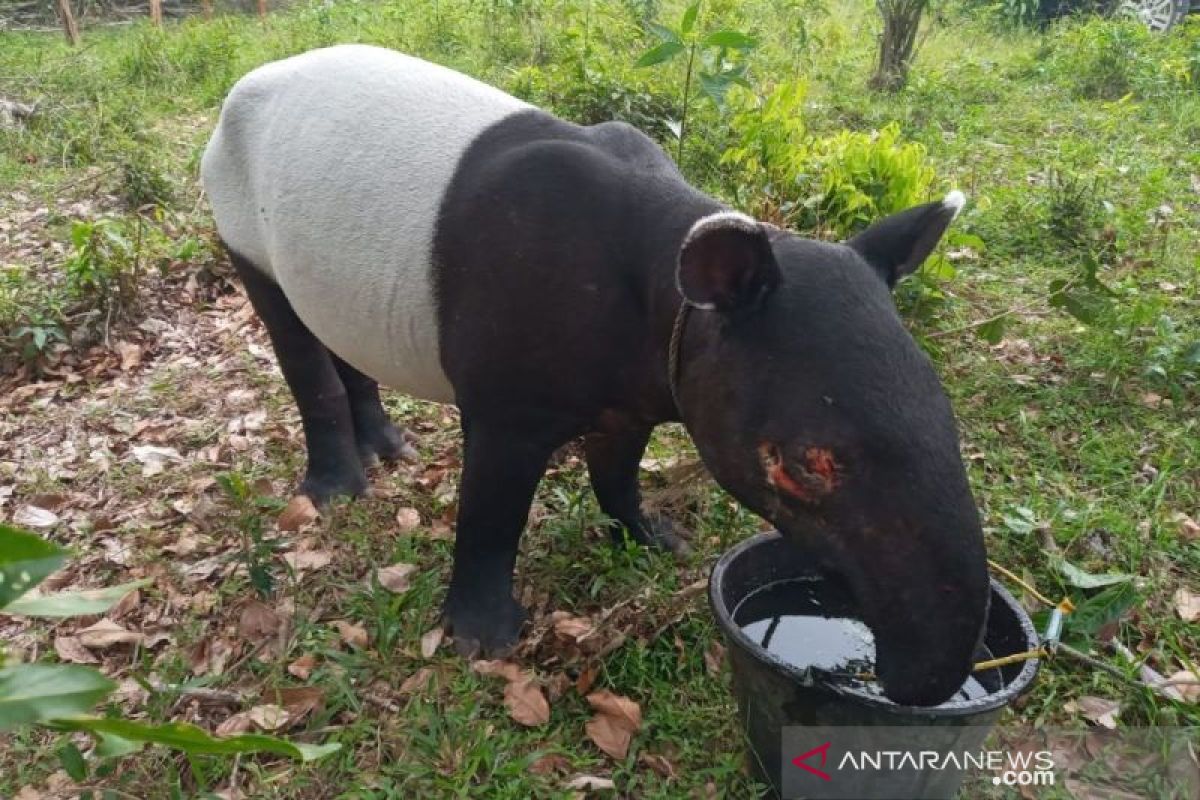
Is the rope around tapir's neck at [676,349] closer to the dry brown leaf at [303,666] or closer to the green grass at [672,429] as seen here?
the green grass at [672,429]

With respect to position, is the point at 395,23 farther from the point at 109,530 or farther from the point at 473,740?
the point at 473,740

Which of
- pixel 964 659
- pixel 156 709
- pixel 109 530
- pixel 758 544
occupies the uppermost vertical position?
pixel 964 659

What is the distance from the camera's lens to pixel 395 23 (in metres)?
10.9

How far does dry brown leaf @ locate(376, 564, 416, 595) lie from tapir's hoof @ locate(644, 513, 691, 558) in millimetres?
858

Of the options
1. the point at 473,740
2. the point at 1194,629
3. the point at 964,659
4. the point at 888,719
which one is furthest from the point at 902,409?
the point at 1194,629

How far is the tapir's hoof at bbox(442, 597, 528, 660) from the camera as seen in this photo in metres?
3.01

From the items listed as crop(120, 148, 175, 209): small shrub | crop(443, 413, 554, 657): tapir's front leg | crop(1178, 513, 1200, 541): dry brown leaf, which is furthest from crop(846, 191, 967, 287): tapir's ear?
crop(120, 148, 175, 209): small shrub

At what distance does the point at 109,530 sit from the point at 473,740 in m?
1.96

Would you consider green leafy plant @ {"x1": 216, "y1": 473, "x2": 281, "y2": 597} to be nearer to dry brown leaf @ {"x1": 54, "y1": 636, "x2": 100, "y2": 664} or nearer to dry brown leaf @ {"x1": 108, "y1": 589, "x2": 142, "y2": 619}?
dry brown leaf @ {"x1": 108, "y1": 589, "x2": 142, "y2": 619}

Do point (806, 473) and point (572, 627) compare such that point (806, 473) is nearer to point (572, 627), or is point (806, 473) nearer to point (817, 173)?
point (572, 627)

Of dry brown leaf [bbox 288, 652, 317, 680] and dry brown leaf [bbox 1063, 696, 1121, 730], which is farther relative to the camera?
dry brown leaf [bbox 288, 652, 317, 680]

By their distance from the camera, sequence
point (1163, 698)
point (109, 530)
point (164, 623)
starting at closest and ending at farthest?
point (1163, 698)
point (164, 623)
point (109, 530)

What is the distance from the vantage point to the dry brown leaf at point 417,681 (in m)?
2.90

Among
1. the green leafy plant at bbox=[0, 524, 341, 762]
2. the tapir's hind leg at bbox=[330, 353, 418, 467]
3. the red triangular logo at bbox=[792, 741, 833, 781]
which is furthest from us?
the tapir's hind leg at bbox=[330, 353, 418, 467]
